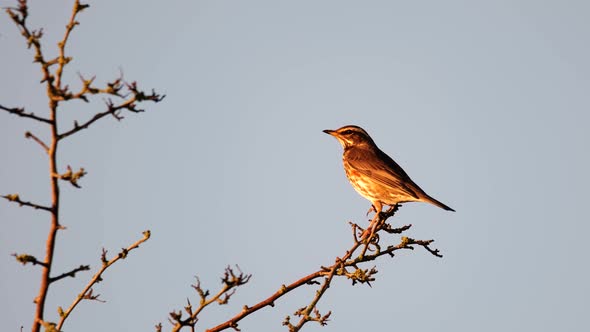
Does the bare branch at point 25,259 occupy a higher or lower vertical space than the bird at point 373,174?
lower

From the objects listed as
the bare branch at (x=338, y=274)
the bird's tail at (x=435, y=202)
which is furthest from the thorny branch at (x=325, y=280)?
the bird's tail at (x=435, y=202)

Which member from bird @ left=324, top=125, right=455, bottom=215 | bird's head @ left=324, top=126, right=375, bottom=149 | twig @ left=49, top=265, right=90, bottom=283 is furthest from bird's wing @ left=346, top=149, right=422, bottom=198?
twig @ left=49, top=265, right=90, bottom=283

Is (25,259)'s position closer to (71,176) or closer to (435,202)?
(71,176)

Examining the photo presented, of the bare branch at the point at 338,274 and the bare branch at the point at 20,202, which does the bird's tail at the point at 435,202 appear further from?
the bare branch at the point at 20,202

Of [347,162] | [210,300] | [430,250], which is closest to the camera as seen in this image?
[210,300]

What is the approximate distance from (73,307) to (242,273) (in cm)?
105

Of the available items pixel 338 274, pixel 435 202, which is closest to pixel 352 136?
pixel 435 202

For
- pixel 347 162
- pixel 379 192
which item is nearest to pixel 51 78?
pixel 379 192

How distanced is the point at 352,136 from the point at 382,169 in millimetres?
1718

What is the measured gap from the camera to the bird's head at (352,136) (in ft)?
47.6

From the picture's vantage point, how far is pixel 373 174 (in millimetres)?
12586

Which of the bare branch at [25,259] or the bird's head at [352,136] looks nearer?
the bare branch at [25,259]

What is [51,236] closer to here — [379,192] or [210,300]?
[210,300]

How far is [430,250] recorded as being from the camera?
7.00m
